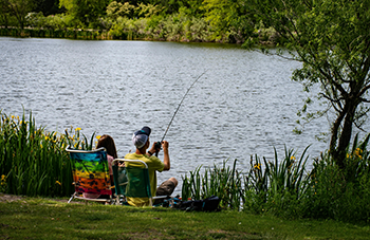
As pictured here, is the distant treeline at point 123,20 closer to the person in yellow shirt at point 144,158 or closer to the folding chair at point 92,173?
the folding chair at point 92,173

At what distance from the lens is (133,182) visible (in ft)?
19.0

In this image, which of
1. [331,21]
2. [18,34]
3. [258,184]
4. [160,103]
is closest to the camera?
[331,21]

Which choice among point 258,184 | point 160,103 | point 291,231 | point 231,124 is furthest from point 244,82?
point 291,231

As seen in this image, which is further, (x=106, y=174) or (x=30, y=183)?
(x=30, y=183)

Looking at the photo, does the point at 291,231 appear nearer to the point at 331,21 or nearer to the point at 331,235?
the point at 331,235

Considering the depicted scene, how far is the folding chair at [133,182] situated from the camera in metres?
5.64

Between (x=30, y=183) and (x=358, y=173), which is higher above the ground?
(x=358, y=173)

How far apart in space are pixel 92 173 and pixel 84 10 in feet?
266

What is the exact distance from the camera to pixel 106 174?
600 centimetres

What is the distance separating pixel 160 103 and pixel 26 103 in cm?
526

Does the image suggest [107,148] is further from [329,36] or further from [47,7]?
[47,7]

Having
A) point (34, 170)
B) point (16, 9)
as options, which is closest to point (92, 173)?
point (34, 170)

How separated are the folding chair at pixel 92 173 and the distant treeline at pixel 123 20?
187 feet

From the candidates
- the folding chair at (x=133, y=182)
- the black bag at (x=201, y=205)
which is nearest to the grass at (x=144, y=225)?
the black bag at (x=201, y=205)
